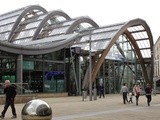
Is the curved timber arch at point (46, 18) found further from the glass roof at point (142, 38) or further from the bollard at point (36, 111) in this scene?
the bollard at point (36, 111)

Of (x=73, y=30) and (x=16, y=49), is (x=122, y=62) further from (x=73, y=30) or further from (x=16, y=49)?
(x=16, y=49)

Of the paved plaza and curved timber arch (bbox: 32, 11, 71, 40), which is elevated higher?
curved timber arch (bbox: 32, 11, 71, 40)

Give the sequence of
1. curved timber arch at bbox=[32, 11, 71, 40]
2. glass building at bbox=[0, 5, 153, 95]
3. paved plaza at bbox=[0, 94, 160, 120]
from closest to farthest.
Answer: paved plaza at bbox=[0, 94, 160, 120] < glass building at bbox=[0, 5, 153, 95] < curved timber arch at bbox=[32, 11, 71, 40]

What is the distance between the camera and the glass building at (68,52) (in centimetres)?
3853

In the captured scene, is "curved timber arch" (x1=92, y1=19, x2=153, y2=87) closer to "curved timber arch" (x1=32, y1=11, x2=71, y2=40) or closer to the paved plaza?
"curved timber arch" (x1=32, y1=11, x2=71, y2=40)

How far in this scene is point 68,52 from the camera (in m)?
45.1

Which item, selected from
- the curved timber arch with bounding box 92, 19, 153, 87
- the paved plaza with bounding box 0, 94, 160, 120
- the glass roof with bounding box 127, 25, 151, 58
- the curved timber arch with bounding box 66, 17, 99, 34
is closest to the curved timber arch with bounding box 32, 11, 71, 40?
the curved timber arch with bounding box 66, 17, 99, 34

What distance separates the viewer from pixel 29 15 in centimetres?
6725

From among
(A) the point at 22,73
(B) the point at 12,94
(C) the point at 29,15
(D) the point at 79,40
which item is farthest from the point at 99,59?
(B) the point at 12,94

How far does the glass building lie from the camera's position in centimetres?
3853

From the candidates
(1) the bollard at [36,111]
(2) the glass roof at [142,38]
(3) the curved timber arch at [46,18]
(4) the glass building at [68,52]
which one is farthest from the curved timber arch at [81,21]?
(1) the bollard at [36,111]

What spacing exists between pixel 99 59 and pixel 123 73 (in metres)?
11.0

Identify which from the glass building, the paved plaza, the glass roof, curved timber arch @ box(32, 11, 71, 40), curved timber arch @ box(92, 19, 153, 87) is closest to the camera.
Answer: the paved plaza

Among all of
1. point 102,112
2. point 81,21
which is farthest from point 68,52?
point 102,112
